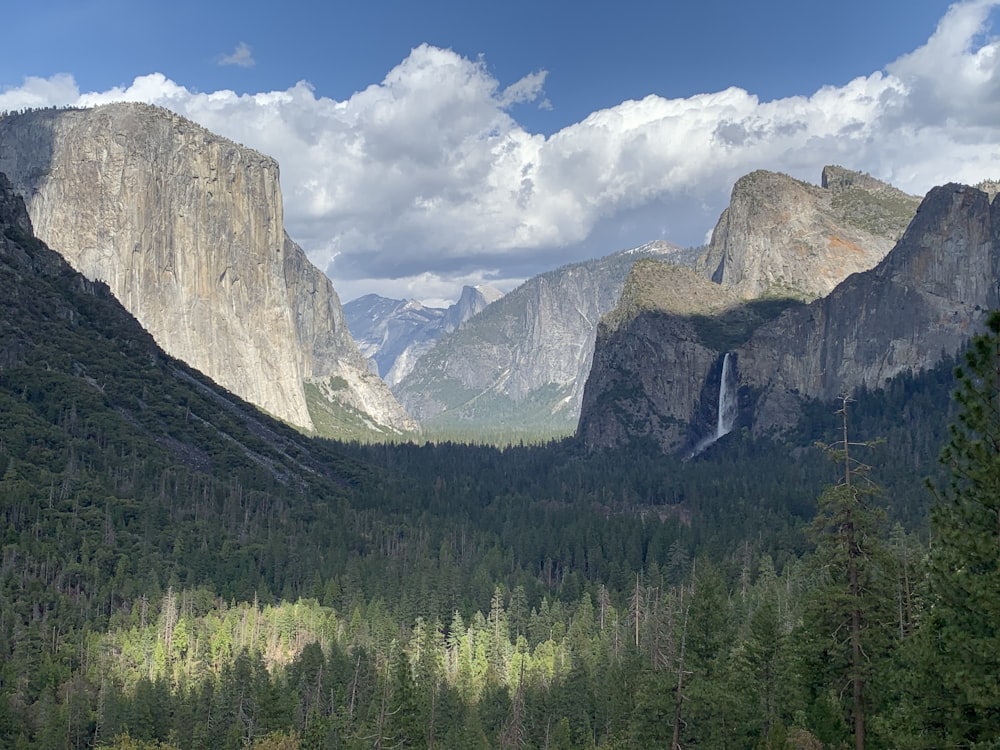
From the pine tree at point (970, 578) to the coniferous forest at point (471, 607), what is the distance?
0.24 ft

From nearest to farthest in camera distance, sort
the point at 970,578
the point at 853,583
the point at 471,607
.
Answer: the point at 970,578 → the point at 853,583 → the point at 471,607

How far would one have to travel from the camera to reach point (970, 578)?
31.1 m

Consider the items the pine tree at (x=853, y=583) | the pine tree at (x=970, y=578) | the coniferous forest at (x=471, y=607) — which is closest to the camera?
the pine tree at (x=970, y=578)

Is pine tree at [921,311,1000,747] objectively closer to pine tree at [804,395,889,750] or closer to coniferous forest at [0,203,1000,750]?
coniferous forest at [0,203,1000,750]

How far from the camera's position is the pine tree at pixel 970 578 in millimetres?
30406

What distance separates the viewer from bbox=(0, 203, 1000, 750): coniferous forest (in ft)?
113

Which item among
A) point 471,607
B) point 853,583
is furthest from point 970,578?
point 471,607

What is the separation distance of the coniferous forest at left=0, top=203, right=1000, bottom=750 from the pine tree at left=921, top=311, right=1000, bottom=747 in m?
0.07

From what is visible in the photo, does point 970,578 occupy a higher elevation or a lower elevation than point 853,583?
higher

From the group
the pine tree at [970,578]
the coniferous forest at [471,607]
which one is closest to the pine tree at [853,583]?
the coniferous forest at [471,607]

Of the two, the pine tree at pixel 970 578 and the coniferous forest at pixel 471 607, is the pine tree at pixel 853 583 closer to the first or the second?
the coniferous forest at pixel 471 607

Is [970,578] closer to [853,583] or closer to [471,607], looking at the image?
[853,583]

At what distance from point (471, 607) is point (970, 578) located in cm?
10140

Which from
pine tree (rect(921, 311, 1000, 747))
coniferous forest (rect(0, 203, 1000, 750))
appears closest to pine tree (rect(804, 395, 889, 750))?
coniferous forest (rect(0, 203, 1000, 750))
